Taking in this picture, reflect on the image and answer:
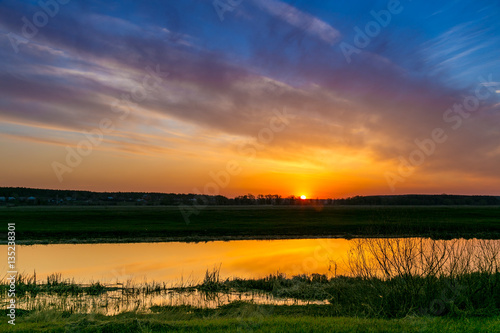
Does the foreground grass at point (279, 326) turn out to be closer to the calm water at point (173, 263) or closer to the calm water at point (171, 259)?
the calm water at point (173, 263)

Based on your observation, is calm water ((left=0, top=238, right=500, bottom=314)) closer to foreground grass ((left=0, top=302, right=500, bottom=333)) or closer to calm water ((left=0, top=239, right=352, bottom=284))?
calm water ((left=0, top=239, right=352, bottom=284))

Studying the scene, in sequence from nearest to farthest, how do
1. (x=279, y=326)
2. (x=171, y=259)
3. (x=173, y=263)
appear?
(x=279, y=326)
(x=173, y=263)
(x=171, y=259)

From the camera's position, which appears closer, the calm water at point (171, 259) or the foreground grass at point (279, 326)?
the foreground grass at point (279, 326)

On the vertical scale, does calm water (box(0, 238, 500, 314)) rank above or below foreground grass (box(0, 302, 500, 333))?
below

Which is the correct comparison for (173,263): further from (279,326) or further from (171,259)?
(279,326)

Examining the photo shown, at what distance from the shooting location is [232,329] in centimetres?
1008

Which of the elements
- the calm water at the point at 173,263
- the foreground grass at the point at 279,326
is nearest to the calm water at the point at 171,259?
the calm water at the point at 173,263

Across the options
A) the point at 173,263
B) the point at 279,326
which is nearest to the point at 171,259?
the point at 173,263

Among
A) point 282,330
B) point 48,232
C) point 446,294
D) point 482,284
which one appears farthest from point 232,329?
point 48,232

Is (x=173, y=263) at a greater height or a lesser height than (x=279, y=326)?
lesser

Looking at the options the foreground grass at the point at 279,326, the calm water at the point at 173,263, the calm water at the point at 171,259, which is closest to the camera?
the foreground grass at the point at 279,326

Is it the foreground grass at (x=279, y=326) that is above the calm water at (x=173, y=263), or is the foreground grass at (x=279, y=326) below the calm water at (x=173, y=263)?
above

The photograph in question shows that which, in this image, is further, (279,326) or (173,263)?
(173,263)

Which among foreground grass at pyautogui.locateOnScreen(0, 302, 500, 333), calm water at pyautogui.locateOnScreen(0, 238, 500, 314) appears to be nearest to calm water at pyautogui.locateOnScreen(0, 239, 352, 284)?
calm water at pyautogui.locateOnScreen(0, 238, 500, 314)
